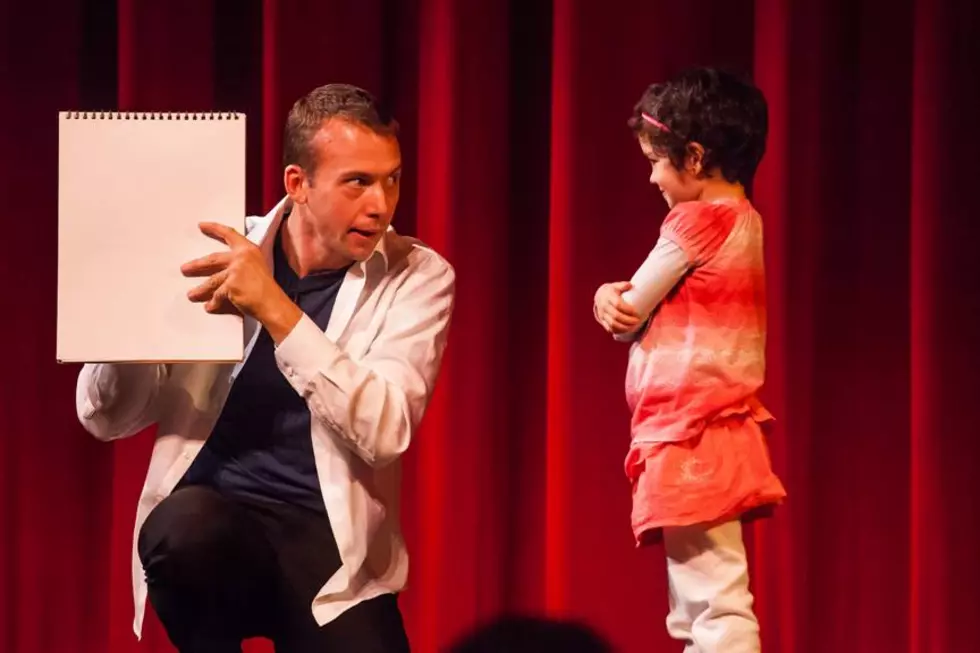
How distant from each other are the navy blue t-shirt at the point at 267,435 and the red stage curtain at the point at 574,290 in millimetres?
719

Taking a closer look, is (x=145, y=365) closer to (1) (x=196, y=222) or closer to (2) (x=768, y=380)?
(1) (x=196, y=222)

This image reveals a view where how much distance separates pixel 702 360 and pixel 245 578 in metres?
0.66

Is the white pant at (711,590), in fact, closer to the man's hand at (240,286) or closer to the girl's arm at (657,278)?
the girl's arm at (657,278)

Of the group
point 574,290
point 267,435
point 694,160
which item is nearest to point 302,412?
point 267,435

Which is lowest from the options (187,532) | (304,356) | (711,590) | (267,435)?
(711,590)

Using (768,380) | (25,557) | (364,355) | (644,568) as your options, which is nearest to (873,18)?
(768,380)

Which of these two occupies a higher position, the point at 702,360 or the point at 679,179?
the point at 679,179

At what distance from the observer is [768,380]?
2.31 m

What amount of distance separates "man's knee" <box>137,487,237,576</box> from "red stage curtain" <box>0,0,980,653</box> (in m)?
0.86

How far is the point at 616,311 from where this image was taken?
5.68ft

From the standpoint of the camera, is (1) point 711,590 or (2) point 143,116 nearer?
(2) point 143,116

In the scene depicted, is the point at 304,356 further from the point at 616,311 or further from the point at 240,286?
the point at 616,311

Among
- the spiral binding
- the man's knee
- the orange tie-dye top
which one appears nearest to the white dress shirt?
the man's knee

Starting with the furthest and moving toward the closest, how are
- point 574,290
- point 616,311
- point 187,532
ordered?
point 574,290 → point 616,311 → point 187,532
